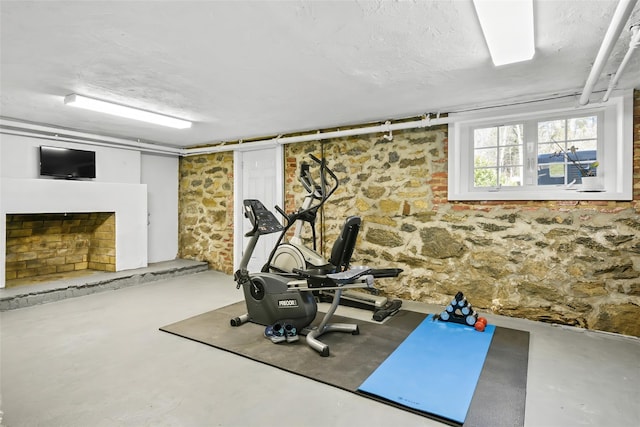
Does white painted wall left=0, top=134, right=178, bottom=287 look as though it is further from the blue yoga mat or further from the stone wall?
the blue yoga mat

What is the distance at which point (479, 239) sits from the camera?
13.5 ft

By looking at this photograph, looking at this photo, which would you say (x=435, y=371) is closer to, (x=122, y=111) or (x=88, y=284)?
(x=122, y=111)

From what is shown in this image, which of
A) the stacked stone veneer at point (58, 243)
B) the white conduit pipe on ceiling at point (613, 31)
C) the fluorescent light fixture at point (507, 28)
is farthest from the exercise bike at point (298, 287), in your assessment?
the stacked stone veneer at point (58, 243)

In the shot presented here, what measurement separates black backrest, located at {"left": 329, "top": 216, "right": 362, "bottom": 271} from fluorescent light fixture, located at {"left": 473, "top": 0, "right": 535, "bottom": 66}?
1.69 metres

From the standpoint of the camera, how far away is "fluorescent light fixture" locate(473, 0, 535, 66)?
75.4 inches

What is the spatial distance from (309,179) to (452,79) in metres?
1.75

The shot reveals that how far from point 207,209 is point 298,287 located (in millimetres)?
4070

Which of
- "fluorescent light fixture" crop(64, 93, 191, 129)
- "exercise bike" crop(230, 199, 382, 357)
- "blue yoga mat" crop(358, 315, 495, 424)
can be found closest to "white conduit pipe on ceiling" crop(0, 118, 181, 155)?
"fluorescent light fixture" crop(64, 93, 191, 129)

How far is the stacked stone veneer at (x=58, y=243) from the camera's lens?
5148mm

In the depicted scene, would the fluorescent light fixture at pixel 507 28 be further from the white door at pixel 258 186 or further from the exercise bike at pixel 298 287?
the white door at pixel 258 186

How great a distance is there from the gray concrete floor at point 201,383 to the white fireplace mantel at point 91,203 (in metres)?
1.72

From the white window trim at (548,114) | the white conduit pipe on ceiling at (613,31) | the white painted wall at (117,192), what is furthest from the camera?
the white painted wall at (117,192)

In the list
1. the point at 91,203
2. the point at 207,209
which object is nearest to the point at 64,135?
the point at 91,203

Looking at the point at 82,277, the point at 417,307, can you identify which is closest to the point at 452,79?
the point at 417,307
